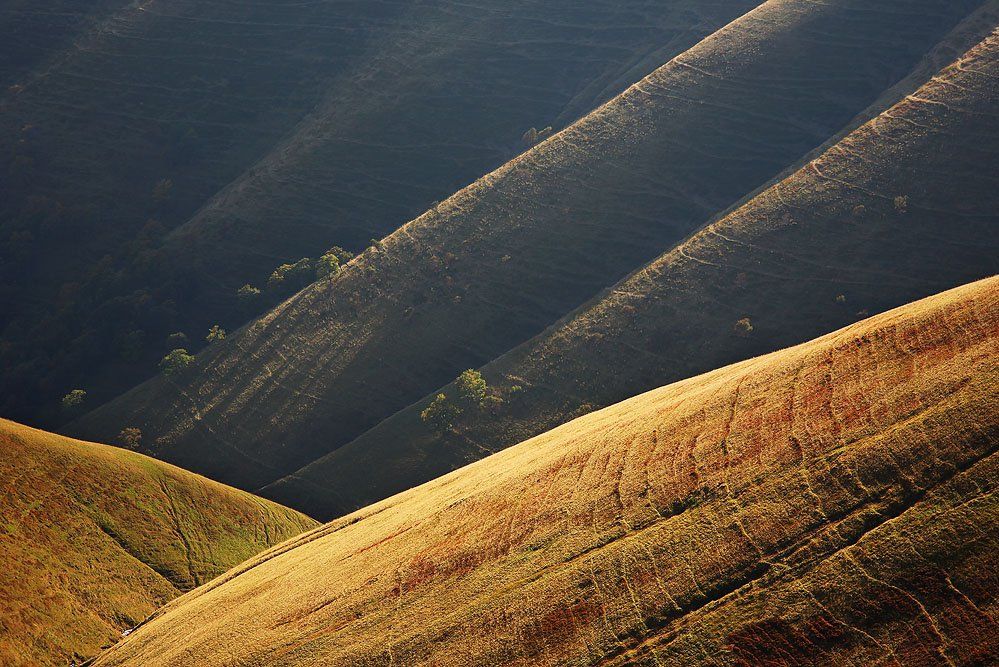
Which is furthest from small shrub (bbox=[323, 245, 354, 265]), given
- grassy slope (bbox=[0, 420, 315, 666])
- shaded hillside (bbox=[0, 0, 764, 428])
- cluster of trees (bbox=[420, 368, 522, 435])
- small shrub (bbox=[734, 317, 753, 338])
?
small shrub (bbox=[734, 317, 753, 338])

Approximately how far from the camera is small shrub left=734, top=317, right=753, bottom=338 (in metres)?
76.2

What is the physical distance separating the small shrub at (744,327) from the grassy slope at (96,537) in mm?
49631

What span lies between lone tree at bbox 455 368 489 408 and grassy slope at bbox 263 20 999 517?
2.13 meters

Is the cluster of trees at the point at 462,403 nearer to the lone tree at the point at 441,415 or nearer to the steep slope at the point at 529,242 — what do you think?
the lone tree at the point at 441,415

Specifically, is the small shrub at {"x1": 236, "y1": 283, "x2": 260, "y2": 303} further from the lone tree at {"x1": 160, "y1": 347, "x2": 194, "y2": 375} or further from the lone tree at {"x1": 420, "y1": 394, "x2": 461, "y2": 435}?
the lone tree at {"x1": 420, "y1": 394, "x2": 461, "y2": 435}

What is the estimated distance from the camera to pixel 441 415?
3113 inches

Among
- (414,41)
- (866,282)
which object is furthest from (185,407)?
(414,41)

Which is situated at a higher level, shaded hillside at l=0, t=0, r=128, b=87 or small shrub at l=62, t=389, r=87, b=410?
shaded hillside at l=0, t=0, r=128, b=87

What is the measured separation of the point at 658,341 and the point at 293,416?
1802 inches

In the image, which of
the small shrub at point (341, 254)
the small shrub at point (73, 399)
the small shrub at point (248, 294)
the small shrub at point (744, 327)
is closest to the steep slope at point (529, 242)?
the small shrub at point (73, 399)

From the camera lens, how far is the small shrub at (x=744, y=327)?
7625 cm

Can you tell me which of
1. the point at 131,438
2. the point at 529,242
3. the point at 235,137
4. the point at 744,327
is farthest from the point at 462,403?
the point at 235,137

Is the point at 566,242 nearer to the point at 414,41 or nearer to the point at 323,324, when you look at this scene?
the point at 323,324

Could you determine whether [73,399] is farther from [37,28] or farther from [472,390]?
[37,28]
